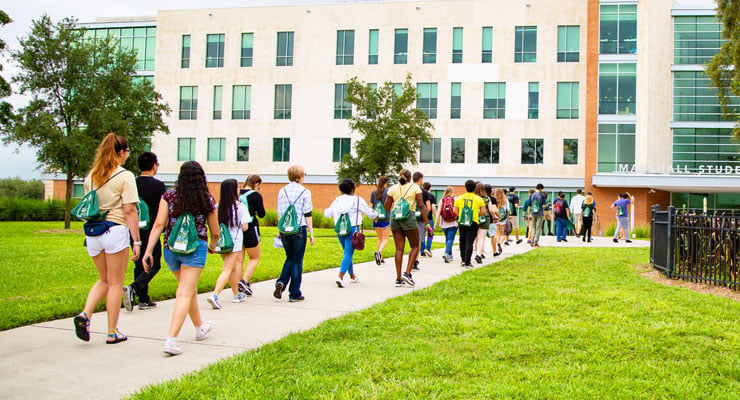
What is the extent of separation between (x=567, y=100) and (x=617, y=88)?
3077 mm

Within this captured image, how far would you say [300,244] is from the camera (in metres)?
8.97

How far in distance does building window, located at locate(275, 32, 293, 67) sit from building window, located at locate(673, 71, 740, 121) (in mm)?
25336

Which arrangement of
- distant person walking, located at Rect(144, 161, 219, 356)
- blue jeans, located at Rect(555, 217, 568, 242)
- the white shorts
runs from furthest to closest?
blue jeans, located at Rect(555, 217, 568, 242) < the white shorts < distant person walking, located at Rect(144, 161, 219, 356)

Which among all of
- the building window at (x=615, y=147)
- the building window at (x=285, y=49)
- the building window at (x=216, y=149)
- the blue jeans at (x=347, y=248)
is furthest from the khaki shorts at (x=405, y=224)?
the building window at (x=216, y=149)

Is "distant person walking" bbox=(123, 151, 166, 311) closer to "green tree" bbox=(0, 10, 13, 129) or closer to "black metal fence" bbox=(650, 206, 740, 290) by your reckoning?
"black metal fence" bbox=(650, 206, 740, 290)

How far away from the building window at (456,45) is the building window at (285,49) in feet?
36.8

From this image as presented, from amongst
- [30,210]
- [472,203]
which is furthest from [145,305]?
[30,210]

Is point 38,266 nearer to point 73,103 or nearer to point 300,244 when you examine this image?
point 300,244

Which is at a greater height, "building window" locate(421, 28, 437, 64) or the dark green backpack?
"building window" locate(421, 28, 437, 64)

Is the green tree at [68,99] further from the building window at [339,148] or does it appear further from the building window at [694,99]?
the building window at [694,99]

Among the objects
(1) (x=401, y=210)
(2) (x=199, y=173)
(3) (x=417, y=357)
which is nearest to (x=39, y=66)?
(1) (x=401, y=210)

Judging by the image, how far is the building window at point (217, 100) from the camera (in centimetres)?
4631

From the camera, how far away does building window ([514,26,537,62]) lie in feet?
137

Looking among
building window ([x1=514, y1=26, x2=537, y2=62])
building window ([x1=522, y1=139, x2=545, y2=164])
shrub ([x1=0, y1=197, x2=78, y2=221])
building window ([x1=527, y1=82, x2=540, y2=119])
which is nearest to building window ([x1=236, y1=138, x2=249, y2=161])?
shrub ([x1=0, y1=197, x2=78, y2=221])
